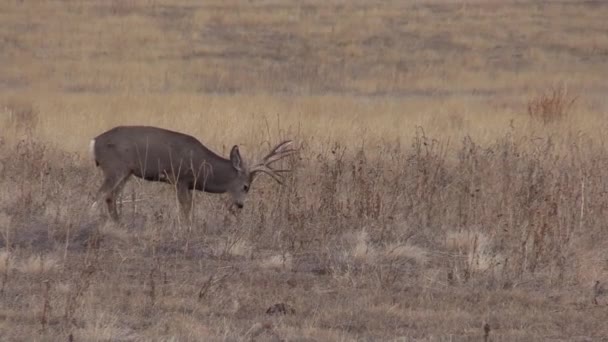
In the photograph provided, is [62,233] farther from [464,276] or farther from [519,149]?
[519,149]

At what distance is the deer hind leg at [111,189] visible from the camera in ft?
37.9

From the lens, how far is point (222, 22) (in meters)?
38.7

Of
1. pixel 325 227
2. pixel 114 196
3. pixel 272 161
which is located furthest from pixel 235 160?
pixel 325 227

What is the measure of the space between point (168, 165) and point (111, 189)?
0.67 m

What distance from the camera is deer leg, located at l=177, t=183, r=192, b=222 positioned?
38.5ft

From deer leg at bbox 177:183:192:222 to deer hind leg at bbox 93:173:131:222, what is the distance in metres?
0.53

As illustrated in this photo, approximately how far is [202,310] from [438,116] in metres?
13.2

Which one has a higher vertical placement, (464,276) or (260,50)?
(464,276)

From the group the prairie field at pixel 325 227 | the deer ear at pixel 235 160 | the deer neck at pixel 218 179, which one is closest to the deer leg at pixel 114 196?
the prairie field at pixel 325 227

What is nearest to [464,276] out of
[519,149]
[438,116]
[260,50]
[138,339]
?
[138,339]

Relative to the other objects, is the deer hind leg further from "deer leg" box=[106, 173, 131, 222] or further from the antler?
the antler

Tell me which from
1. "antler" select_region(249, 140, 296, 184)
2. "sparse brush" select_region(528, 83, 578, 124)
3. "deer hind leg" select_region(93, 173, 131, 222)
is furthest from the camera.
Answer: "sparse brush" select_region(528, 83, 578, 124)

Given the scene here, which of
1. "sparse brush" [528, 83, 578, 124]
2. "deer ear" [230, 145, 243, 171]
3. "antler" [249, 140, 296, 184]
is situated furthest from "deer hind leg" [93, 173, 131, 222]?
"sparse brush" [528, 83, 578, 124]

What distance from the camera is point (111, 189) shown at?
458 inches
